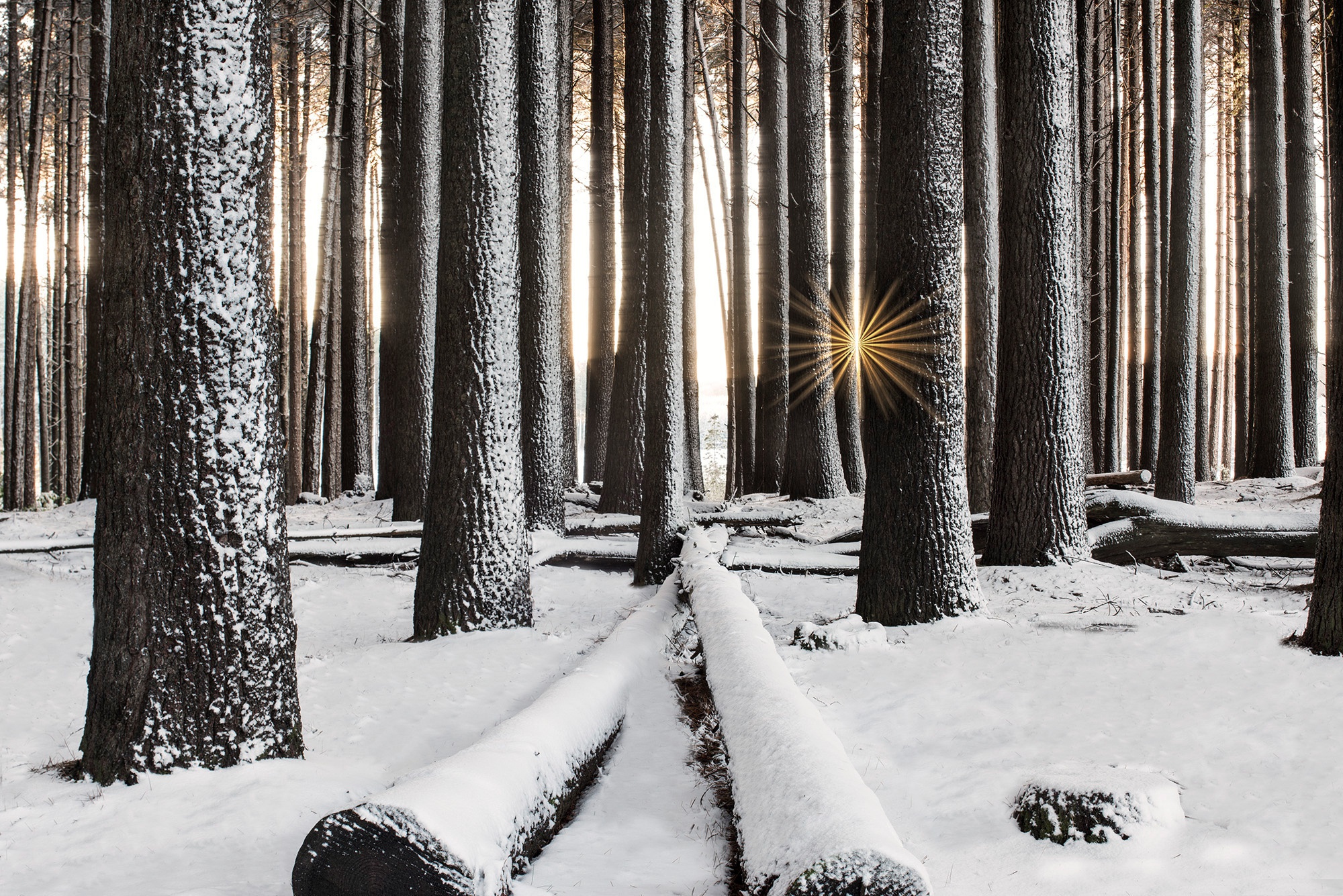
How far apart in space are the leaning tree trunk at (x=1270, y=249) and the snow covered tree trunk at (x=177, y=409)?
14899 mm

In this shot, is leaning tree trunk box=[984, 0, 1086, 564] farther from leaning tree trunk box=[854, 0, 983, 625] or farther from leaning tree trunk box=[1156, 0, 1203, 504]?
leaning tree trunk box=[1156, 0, 1203, 504]

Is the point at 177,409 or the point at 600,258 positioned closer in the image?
the point at 177,409

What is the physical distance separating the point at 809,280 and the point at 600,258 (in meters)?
4.94

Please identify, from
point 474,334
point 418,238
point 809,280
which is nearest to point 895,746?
point 474,334

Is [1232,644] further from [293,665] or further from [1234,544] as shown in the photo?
[293,665]

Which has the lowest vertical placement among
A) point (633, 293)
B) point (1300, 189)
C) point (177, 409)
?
point (177, 409)

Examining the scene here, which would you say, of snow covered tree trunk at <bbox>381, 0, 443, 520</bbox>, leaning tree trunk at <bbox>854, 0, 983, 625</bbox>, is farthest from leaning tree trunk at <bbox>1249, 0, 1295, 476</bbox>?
snow covered tree trunk at <bbox>381, 0, 443, 520</bbox>

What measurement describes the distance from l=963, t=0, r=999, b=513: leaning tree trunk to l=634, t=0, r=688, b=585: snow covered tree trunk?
3.57m

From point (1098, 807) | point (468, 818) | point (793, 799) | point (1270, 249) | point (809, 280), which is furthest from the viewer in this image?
point (1270, 249)

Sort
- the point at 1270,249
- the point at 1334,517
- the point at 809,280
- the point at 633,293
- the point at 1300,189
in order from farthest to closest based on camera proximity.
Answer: the point at 1300,189 → the point at 1270,249 → the point at 809,280 → the point at 633,293 → the point at 1334,517

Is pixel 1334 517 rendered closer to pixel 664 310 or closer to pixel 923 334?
pixel 923 334

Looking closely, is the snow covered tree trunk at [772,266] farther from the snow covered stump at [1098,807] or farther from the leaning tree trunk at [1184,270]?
the snow covered stump at [1098,807]

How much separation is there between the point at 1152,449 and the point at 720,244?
12.3 metres

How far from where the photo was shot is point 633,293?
10.2 m
